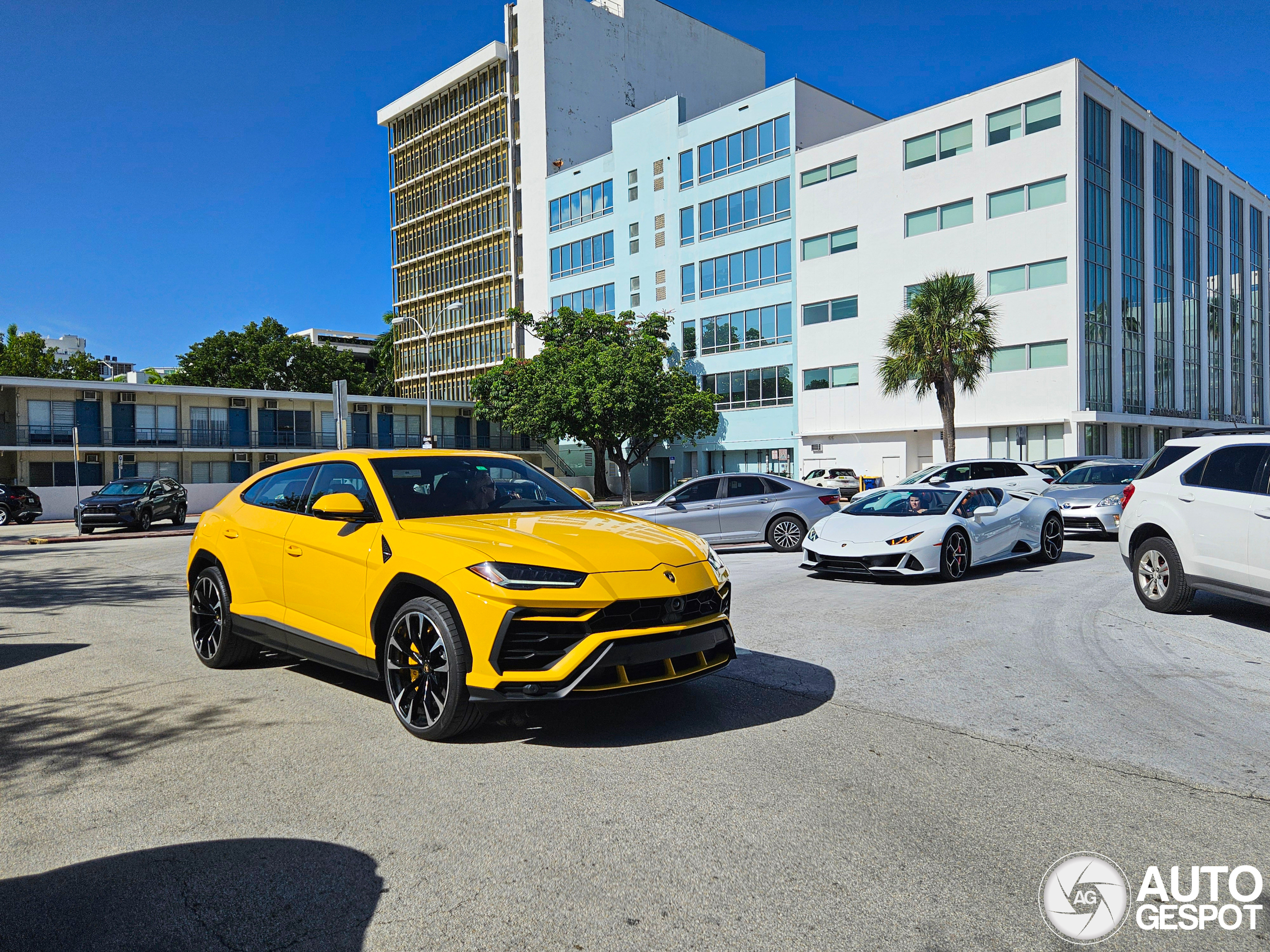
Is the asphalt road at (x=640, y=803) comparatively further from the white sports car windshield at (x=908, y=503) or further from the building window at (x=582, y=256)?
the building window at (x=582, y=256)

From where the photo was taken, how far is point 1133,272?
4359 centimetres

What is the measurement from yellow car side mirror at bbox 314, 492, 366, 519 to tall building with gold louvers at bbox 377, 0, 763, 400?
5861cm

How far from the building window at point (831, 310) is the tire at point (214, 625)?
42810mm

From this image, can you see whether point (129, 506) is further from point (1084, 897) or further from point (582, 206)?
point (582, 206)

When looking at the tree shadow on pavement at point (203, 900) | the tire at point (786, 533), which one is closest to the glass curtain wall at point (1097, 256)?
the tire at point (786, 533)

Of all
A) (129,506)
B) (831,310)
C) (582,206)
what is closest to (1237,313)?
(831,310)

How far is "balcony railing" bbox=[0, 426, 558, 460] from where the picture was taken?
43469 millimetres

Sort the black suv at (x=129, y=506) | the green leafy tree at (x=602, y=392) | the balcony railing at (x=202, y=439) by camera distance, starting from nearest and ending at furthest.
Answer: the black suv at (x=129, y=506) → the balcony railing at (x=202, y=439) → the green leafy tree at (x=602, y=392)

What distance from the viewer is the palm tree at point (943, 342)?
33812 millimetres

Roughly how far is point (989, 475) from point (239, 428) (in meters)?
42.7

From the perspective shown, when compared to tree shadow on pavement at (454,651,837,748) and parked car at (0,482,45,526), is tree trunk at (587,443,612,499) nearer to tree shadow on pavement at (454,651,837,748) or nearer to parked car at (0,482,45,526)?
parked car at (0,482,45,526)

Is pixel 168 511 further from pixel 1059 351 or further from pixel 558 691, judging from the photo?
pixel 1059 351

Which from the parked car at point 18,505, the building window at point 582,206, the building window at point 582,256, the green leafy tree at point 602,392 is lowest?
the parked car at point 18,505

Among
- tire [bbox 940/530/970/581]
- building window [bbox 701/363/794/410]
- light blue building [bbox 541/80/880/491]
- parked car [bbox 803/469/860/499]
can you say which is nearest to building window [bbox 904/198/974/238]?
light blue building [bbox 541/80/880/491]
